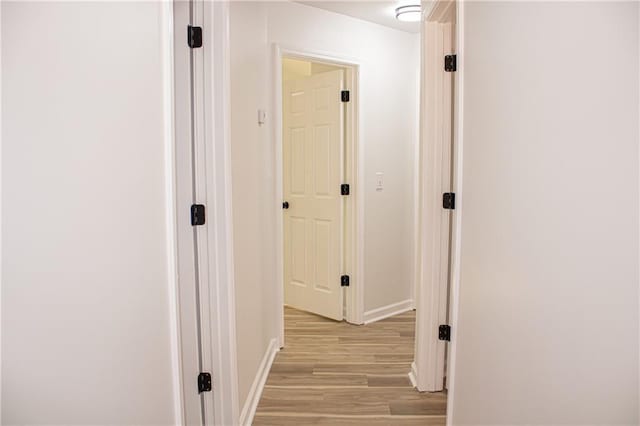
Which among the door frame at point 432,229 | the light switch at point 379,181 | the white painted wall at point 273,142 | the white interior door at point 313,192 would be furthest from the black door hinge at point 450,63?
the light switch at point 379,181

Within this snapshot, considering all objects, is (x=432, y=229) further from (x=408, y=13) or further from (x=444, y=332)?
(x=408, y=13)

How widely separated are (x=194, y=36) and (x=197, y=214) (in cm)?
74

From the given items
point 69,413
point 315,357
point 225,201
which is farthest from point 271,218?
point 69,413

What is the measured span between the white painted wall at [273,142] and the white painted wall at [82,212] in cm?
93

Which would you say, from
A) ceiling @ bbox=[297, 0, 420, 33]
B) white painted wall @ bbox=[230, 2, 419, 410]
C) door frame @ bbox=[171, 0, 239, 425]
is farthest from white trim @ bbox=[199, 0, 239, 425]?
ceiling @ bbox=[297, 0, 420, 33]

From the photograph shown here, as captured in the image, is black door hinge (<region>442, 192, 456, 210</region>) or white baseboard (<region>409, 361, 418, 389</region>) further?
white baseboard (<region>409, 361, 418, 389</region>)

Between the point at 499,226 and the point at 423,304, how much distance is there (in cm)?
138

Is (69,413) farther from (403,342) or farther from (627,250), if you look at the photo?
(403,342)

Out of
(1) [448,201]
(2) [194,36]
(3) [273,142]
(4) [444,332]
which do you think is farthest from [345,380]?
(2) [194,36]

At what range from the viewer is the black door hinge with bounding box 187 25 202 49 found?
1.92 metres

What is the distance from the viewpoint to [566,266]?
3.37ft

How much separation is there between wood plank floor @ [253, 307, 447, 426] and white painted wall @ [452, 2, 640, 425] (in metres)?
0.98

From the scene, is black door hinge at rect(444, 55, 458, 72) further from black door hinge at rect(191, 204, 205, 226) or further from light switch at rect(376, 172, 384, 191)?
light switch at rect(376, 172, 384, 191)

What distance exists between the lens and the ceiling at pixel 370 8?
3404 mm
